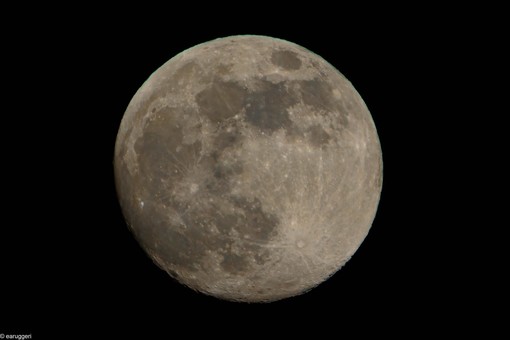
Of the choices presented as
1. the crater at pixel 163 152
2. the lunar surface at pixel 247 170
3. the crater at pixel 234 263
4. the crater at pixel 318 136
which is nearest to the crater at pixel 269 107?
the lunar surface at pixel 247 170

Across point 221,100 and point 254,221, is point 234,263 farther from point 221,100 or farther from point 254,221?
point 221,100

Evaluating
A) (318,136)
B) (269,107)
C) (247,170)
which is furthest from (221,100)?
(318,136)

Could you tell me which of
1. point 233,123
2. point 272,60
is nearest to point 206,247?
point 233,123

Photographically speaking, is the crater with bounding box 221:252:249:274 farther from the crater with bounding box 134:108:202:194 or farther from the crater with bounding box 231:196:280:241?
the crater with bounding box 134:108:202:194

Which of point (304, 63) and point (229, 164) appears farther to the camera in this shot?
point (304, 63)

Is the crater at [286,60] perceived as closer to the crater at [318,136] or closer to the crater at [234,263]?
the crater at [318,136]

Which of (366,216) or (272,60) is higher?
(272,60)

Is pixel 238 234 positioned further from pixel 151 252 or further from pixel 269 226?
pixel 151 252
